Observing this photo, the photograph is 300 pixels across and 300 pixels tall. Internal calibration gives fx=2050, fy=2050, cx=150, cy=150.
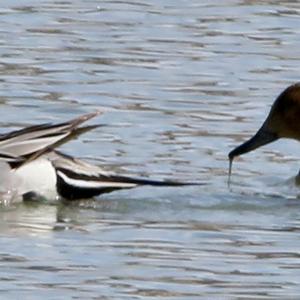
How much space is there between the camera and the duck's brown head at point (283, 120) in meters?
12.8

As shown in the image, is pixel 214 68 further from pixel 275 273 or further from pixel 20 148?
pixel 275 273

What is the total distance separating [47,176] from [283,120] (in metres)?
1.92

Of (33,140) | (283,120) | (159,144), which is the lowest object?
(159,144)

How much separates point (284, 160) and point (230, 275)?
11.6 ft

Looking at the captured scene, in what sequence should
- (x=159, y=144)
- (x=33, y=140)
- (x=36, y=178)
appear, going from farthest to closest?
(x=159, y=144) → (x=36, y=178) → (x=33, y=140)

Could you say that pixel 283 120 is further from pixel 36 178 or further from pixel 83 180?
pixel 36 178

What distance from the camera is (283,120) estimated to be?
42.6ft

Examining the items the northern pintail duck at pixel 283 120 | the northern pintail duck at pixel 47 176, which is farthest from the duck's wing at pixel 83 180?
the northern pintail duck at pixel 283 120

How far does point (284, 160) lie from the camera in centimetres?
1296

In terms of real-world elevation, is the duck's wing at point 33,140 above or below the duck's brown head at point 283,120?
above

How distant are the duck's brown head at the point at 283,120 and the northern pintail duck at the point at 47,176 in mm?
1272

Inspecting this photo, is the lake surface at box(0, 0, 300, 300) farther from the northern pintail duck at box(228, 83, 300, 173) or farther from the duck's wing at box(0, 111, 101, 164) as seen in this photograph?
the duck's wing at box(0, 111, 101, 164)

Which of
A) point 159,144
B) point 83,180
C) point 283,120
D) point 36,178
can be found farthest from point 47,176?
point 283,120

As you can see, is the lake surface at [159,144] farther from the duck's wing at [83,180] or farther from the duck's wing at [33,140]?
the duck's wing at [33,140]
